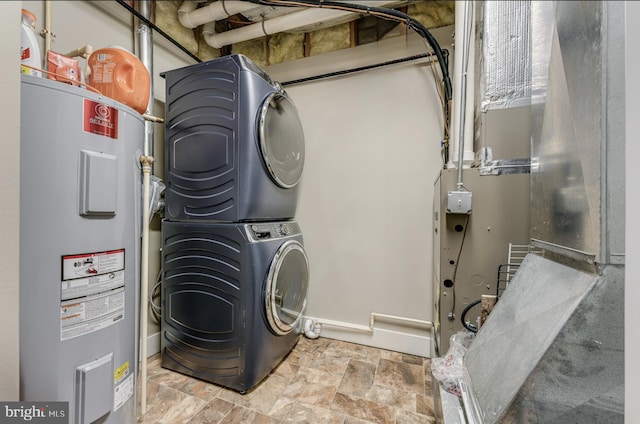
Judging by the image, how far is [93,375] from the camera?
90 cm

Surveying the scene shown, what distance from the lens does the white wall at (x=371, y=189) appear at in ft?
6.52

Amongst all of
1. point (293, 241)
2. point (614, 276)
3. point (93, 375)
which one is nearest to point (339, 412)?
point (293, 241)

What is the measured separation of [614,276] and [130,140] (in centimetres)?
164

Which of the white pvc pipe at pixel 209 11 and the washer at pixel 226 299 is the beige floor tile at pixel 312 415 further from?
the white pvc pipe at pixel 209 11

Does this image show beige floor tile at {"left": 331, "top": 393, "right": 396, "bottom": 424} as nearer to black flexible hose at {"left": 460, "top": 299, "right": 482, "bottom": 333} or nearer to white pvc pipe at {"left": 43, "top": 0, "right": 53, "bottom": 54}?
black flexible hose at {"left": 460, "top": 299, "right": 482, "bottom": 333}

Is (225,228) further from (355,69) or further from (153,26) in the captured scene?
(355,69)

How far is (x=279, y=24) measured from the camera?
199 cm

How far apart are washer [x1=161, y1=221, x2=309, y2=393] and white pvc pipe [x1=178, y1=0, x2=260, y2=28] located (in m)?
1.65

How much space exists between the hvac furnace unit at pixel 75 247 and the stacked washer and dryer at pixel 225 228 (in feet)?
1.76

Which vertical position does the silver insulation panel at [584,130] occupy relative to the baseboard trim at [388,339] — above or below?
above

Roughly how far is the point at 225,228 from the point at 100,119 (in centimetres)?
78

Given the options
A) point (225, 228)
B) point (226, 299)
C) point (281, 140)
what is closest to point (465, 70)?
point (281, 140)

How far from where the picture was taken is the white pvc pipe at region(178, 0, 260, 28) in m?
1.86

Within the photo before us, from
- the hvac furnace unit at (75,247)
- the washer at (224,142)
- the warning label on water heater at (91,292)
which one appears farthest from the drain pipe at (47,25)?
the warning label on water heater at (91,292)
